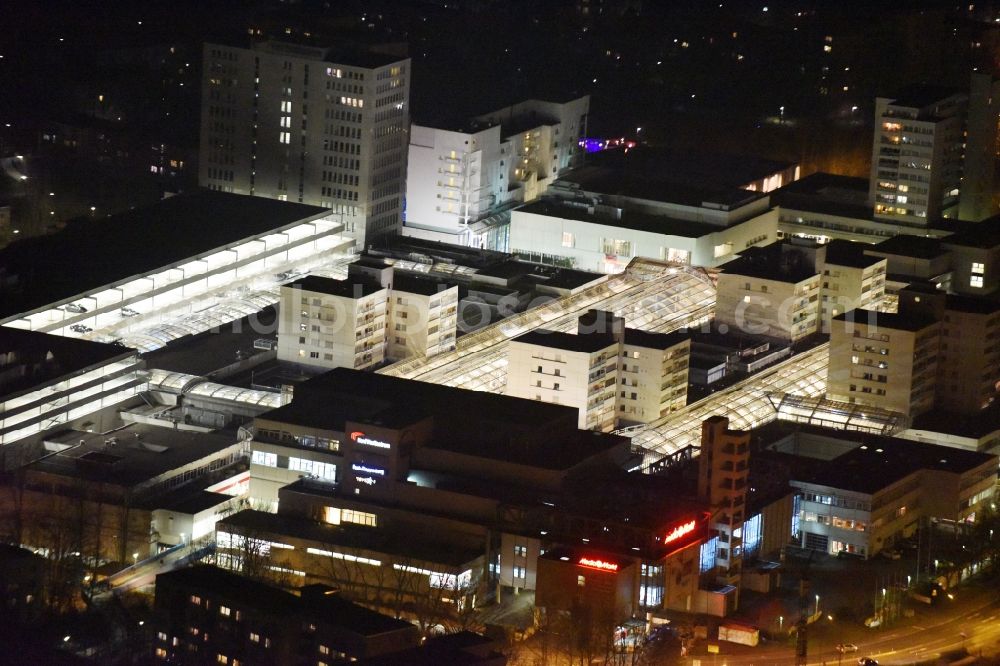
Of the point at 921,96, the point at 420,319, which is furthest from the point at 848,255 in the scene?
the point at 420,319

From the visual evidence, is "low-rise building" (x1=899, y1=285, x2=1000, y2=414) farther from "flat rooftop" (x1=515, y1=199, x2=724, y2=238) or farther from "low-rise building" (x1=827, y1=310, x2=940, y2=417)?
"flat rooftop" (x1=515, y1=199, x2=724, y2=238)

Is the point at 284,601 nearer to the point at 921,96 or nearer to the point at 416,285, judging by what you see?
the point at 416,285

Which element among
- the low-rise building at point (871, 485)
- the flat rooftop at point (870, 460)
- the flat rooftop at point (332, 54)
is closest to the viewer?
the low-rise building at point (871, 485)

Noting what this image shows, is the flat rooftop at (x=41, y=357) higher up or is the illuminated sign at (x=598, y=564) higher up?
the flat rooftop at (x=41, y=357)

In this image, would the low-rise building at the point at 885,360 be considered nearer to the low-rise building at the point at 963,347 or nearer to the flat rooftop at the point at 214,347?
the low-rise building at the point at 963,347

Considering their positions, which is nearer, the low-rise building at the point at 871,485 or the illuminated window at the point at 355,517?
the illuminated window at the point at 355,517

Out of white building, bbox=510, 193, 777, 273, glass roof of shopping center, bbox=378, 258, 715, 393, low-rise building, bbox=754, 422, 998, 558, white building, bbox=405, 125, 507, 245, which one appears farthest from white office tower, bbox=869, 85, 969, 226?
low-rise building, bbox=754, 422, 998, 558

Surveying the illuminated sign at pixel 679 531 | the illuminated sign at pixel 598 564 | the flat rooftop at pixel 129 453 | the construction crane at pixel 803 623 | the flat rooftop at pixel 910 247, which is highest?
the flat rooftop at pixel 910 247

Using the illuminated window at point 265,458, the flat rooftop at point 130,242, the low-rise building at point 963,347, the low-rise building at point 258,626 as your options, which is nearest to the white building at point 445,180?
the flat rooftop at point 130,242
